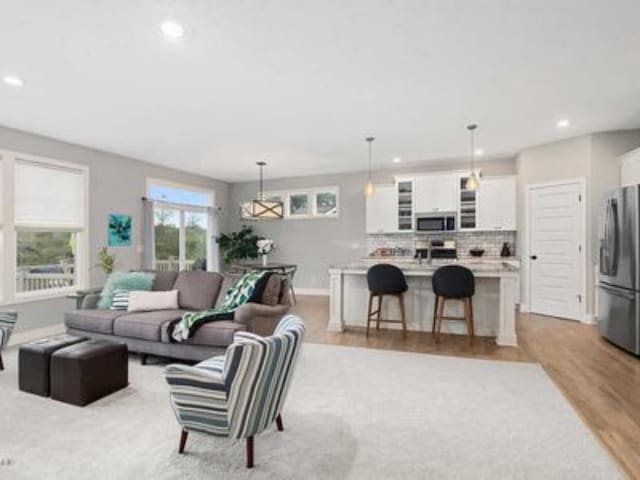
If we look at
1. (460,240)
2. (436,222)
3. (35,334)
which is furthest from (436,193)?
(35,334)

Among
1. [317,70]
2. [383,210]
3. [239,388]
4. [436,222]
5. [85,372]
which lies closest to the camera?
[239,388]

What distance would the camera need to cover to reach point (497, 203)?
6605 mm

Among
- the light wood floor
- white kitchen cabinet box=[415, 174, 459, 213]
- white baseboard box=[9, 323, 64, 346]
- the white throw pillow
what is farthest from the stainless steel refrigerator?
white baseboard box=[9, 323, 64, 346]

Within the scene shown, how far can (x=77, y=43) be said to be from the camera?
2686 millimetres

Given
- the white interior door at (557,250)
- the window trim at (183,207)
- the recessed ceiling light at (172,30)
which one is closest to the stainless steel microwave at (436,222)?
the white interior door at (557,250)

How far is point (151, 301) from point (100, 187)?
8.98 feet

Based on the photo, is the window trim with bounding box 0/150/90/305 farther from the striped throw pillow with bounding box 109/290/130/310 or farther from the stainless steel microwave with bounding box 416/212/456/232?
the stainless steel microwave with bounding box 416/212/456/232

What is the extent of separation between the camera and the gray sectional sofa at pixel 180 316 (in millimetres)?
3398

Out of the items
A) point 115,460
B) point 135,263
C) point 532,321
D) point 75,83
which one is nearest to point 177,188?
point 135,263

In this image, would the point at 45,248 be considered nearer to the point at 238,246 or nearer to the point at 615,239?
the point at 238,246

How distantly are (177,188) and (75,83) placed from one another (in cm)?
405

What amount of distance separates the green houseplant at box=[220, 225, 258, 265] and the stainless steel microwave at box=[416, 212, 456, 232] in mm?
3704

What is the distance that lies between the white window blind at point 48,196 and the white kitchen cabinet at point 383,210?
506 cm

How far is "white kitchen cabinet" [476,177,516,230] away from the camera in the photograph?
21.4ft
